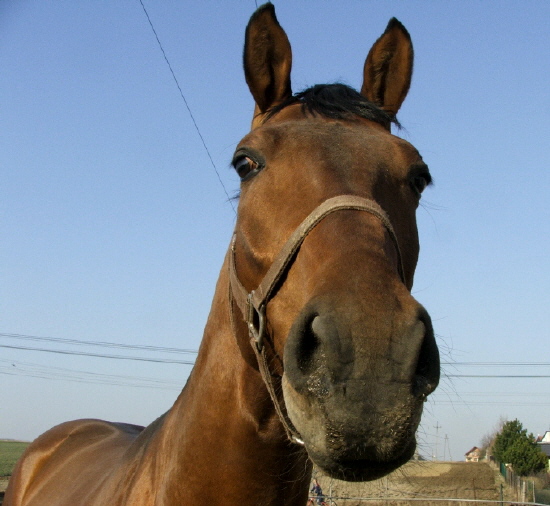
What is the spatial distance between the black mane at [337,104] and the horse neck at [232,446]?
3.01ft

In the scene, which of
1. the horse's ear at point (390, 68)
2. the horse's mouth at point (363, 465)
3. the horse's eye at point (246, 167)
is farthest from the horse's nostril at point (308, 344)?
the horse's ear at point (390, 68)

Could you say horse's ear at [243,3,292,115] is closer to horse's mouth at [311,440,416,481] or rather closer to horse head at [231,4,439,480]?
horse head at [231,4,439,480]

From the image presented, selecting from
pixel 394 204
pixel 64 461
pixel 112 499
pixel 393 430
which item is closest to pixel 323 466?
pixel 393 430

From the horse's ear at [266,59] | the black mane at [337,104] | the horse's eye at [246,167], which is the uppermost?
the horse's ear at [266,59]

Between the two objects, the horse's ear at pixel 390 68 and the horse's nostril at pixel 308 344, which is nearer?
the horse's nostril at pixel 308 344

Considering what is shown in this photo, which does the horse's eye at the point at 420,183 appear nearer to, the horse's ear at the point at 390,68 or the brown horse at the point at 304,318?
the brown horse at the point at 304,318

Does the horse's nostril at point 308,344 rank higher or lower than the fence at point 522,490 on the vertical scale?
higher

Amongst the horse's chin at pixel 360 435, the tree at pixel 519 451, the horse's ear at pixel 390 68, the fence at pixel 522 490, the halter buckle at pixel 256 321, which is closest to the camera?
the horse's chin at pixel 360 435

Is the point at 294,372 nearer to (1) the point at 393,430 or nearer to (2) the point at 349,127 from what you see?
(1) the point at 393,430

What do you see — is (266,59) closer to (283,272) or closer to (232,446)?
(283,272)

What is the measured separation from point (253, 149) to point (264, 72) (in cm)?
60

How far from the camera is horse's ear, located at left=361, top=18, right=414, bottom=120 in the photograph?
3.12m

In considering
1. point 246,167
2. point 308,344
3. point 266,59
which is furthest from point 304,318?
point 266,59

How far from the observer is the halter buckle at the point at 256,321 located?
2150 millimetres
